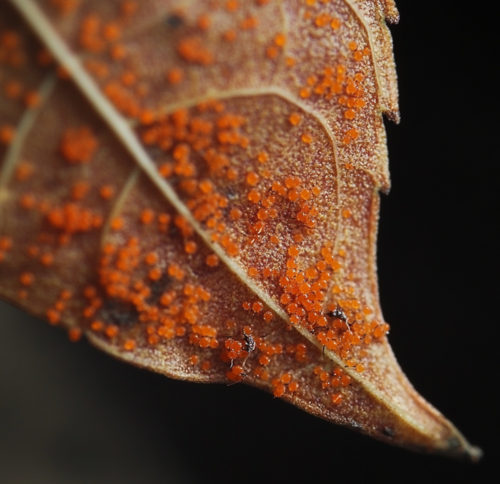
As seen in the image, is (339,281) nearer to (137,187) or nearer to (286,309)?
(286,309)

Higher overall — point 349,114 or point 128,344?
point 349,114

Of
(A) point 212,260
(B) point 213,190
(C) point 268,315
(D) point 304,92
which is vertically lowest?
(C) point 268,315

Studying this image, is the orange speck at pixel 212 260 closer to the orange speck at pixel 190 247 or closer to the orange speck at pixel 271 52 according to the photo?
the orange speck at pixel 190 247

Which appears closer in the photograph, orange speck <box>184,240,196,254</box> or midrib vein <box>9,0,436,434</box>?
midrib vein <box>9,0,436,434</box>

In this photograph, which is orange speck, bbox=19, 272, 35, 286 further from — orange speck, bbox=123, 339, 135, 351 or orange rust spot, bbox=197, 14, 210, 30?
orange rust spot, bbox=197, 14, 210, 30

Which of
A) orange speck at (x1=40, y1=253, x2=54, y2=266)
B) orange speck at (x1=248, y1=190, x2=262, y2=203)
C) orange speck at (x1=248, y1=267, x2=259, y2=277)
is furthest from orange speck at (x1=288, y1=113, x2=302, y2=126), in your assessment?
orange speck at (x1=40, y1=253, x2=54, y2=266)

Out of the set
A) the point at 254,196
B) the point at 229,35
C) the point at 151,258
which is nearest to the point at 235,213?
the point at 254,196

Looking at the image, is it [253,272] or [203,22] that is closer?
[203,22]

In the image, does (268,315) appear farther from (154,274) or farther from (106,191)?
(106,191)

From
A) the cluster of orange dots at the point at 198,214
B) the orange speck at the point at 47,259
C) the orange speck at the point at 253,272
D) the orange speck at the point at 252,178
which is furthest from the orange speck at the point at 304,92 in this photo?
the orange speck at the point at 47,259
